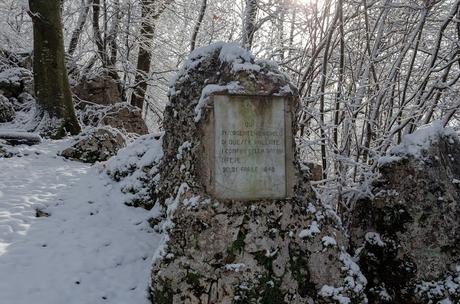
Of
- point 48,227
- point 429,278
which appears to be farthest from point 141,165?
point 429,278

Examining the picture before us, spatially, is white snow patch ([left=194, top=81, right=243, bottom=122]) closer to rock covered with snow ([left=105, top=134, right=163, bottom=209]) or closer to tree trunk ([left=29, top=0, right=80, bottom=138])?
rock covered with snow ([left=105, top=134, right=163, bottom=209])

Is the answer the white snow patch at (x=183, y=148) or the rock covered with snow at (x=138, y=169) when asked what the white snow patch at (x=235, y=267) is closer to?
the white snow patch at (x=183, y=148)

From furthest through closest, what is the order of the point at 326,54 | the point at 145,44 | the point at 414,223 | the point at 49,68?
the point at 145,44 < the point at 49,68 < the point at 326,54 < the point at 414,223

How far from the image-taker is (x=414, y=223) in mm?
4258

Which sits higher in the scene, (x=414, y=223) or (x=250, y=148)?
(x=250, y=148)

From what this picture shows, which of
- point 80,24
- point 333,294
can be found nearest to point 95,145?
point 333,294

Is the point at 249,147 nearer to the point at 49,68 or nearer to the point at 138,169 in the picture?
the point at 138,169

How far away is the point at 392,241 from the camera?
431cm

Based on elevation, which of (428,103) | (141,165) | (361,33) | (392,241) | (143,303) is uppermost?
(361,33)

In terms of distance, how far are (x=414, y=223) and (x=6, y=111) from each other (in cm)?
957

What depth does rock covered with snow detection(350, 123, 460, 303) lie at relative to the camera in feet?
13.5

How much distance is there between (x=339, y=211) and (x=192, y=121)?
2.48 metres

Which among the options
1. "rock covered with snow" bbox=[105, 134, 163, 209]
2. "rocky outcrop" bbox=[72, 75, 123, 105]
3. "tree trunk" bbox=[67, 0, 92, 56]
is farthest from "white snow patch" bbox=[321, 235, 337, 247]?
"tree trunk" bbox=[67, 0, 92, 56]

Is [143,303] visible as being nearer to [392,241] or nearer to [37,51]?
[392,241]
